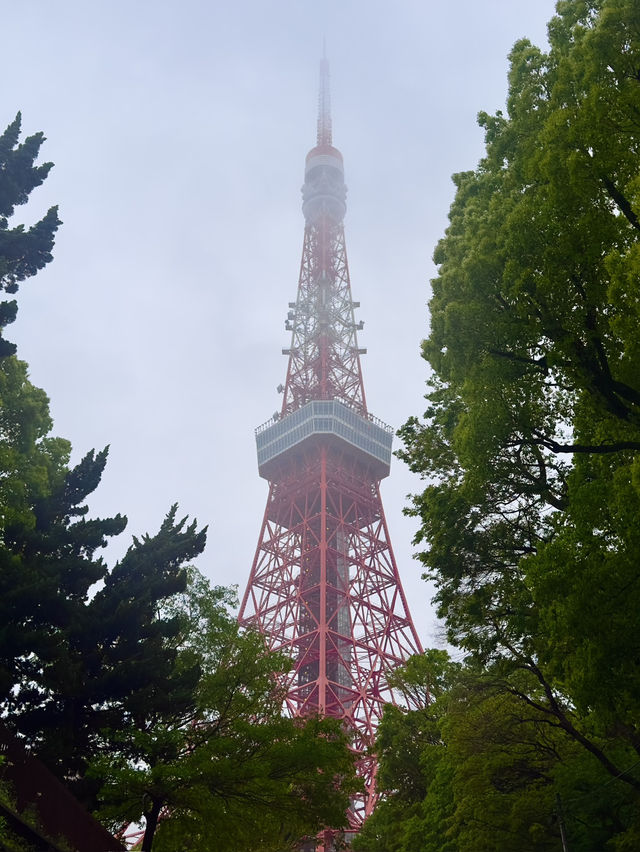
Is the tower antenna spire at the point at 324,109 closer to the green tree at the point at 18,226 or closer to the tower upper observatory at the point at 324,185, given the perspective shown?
the tower upper observatory at the point at 324,185

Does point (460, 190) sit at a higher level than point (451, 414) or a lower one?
higher

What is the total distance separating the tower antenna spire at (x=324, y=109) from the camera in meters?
69.0

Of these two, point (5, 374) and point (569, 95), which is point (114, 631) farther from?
point (569, 95)

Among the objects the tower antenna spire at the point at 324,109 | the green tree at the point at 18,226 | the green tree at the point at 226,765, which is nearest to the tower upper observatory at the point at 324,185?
the tower antenna spire at the point at 324,109

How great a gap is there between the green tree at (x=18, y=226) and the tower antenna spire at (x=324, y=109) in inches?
2246

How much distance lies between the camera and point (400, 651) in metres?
41.5

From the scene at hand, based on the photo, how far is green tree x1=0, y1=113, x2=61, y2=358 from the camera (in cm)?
1436

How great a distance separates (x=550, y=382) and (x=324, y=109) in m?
70.0

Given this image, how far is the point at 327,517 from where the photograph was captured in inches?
1844

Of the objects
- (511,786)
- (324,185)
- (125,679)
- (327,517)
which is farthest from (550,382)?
(324,185)

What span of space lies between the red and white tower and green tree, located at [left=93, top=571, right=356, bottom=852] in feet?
65.0

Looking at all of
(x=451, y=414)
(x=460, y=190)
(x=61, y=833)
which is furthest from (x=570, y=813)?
(x=460, y=190)

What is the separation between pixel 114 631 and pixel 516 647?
8646mm

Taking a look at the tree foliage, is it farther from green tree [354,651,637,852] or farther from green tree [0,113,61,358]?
green tree [0,113,61,358]
